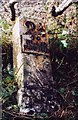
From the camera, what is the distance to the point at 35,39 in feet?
10.2

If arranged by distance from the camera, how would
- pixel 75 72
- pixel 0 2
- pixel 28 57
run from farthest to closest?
pixel 0 2 → pixel 75 72 → pixel 28 57

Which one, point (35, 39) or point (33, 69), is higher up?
point (35, 39)

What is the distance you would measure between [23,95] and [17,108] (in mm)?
108

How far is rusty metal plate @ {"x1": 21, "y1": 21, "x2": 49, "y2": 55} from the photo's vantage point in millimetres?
3053

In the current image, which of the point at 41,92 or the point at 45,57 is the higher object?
the point at 45,57

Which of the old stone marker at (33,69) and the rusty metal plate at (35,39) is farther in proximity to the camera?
Result: the rusty metal plate at (35,39)

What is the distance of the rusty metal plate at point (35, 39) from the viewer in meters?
3.05

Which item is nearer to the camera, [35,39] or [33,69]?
[33,69]

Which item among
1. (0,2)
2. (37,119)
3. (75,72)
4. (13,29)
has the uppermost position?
(0,2)

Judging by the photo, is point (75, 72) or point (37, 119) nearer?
point (37, 119)

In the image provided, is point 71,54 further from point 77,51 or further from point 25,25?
point 25,25

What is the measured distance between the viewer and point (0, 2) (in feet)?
12.8

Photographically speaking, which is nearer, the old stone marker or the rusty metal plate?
the old stone marker

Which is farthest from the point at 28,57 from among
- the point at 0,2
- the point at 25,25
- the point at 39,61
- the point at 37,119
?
the point at 0,2
